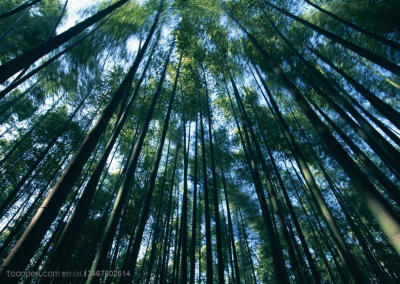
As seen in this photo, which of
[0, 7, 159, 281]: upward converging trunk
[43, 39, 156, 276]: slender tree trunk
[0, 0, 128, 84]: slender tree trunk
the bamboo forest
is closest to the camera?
[0, 7, 159, 281]: upward converging trunk

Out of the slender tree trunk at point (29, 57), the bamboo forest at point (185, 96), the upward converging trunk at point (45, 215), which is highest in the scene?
the bamboo forest at point (185, 96)

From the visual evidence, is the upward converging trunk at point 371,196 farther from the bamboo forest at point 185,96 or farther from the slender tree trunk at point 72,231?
the slender tree trunk at point 72,231

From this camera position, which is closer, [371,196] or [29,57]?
[371,196]

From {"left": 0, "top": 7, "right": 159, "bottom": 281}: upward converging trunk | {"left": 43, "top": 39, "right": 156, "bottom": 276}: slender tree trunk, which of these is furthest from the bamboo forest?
{"left": 0, "top": 7, "right": 159, "bottom": 281}: upward converging trunk

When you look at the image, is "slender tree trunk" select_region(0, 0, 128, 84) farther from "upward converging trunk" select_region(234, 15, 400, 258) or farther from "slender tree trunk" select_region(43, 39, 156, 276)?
"upward converging trunk" select_region(234, 15, 400, 258)

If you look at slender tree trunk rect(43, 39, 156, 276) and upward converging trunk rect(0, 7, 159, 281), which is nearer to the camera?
upward converging trunk rect(0, 7, 159, 281)

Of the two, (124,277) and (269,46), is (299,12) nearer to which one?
(269,46)

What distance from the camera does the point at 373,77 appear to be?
15.1ft

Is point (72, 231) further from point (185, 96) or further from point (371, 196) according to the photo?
point (185, 96)

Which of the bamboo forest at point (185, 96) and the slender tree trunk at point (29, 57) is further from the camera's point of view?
the bamboo forest at point (185, 96)

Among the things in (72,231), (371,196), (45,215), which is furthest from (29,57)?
(371,196)

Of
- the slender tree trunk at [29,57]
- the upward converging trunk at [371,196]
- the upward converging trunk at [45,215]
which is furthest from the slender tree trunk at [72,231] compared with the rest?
the upward converging trunk at [371,196]

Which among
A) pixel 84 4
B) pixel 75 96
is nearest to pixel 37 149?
pixel 75 96

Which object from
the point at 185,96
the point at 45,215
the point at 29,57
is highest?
the point at 185,96
